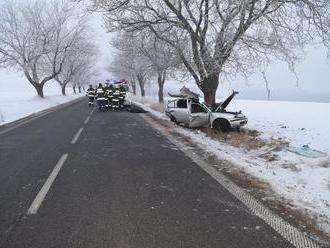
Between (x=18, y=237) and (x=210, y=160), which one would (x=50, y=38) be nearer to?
(x=210, y=160)

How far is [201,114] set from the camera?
57.8ft

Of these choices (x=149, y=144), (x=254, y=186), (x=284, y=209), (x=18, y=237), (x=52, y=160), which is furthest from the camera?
(x=149, y=144)

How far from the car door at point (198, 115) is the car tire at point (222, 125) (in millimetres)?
487

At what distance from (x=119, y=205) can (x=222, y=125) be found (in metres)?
11.3

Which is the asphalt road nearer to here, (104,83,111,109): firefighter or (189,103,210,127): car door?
(189,103,210,127): car door

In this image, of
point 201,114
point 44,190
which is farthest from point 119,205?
point 201,114

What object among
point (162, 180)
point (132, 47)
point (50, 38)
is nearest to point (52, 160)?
point (162, 180)

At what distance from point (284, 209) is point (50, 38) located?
4348 cm

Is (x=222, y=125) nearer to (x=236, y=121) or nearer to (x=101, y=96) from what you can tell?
(x=236, y=121)

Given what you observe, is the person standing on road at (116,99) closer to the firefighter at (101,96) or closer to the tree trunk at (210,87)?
the firefighter at (101,96)

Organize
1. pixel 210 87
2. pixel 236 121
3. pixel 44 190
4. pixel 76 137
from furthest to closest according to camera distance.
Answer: pixel 210 87 < pixel 236 121 < pixel 76 137 < pixel 44 190

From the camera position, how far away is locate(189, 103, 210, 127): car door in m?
17.5

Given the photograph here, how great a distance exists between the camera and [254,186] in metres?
7.31

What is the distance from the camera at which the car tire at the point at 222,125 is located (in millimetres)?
16781
